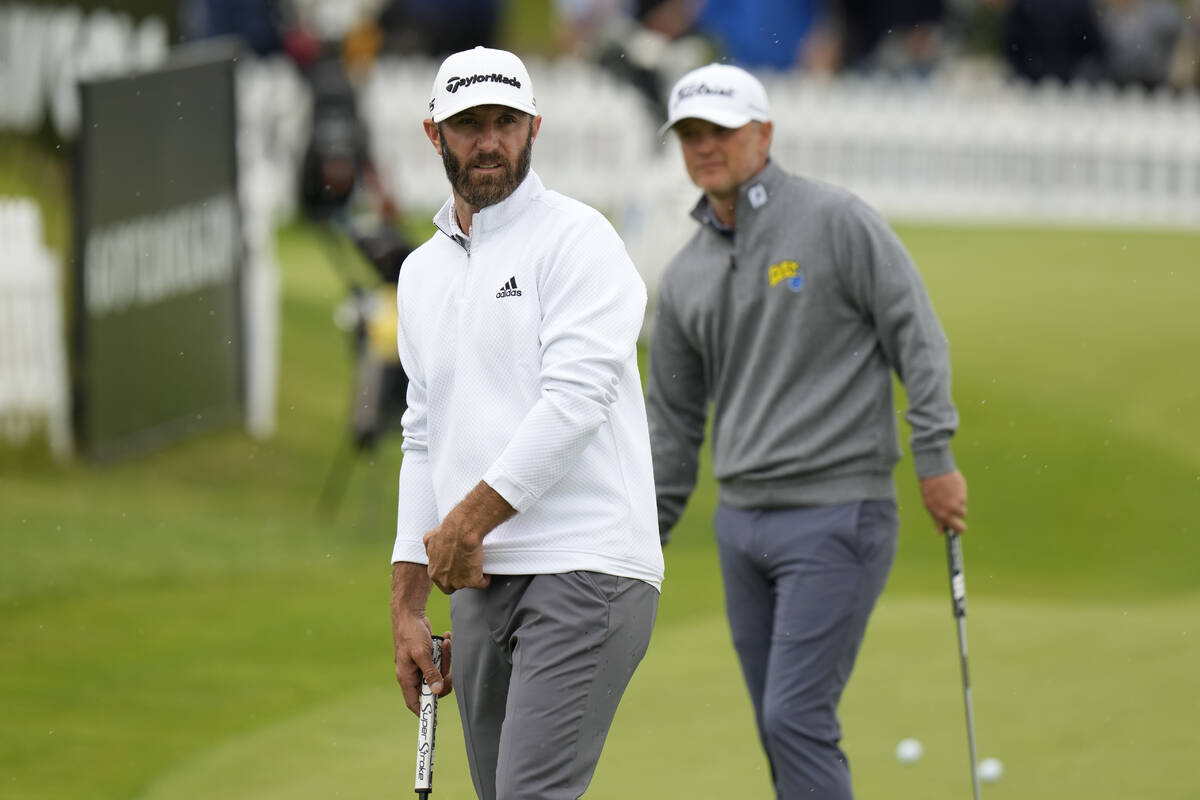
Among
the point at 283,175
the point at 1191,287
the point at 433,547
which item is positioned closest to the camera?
the point at 433,547

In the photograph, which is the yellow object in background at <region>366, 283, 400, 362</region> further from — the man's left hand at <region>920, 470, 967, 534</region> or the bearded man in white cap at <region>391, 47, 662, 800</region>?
the bearded man in white cap at <region>391, 47, 662, 800</region>

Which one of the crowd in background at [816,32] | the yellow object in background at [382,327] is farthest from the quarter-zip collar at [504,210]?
the crowd in background at [816,32]

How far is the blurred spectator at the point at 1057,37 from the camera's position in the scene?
21000mm

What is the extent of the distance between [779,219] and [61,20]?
10.1 m

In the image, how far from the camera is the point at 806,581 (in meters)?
5.52

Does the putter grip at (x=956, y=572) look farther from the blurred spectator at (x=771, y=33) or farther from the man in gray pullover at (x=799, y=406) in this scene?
the blurred spectator at (x=771, y=33)

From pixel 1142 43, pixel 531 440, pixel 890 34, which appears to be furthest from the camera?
pixel 890 34

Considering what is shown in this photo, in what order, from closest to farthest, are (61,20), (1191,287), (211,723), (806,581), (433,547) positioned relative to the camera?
(433,547) < (806,581) < (211,723) < (61,20) < (1191,287)

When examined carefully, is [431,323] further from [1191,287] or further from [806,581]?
[1191,287]

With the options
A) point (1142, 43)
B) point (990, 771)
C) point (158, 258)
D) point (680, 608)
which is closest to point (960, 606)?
point (990, 771)

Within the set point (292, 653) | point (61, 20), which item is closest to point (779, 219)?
point (292, 653)

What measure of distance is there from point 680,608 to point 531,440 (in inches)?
244

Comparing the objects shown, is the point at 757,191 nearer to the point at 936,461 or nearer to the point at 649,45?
the point at 936,461

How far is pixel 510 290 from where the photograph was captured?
431 cm
